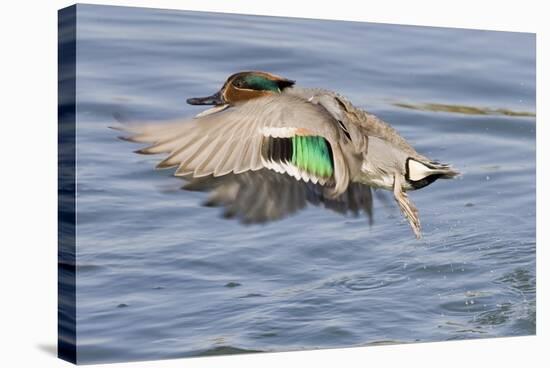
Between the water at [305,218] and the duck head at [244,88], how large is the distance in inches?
1.9

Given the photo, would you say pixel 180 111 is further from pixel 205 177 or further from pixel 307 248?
pixel 307 248

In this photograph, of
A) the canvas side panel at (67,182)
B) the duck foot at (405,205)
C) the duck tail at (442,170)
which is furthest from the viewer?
the duck tail at (442,170)

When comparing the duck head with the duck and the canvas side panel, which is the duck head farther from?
the canvas side panel

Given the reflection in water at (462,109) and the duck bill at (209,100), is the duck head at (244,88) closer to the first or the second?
the duck bill at (209,100)

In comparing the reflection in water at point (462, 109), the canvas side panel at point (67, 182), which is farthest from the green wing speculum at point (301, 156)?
the canvas side panel at point (67, 182)

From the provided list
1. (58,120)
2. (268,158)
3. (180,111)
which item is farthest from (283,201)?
(58,120)

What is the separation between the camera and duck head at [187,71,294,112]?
742 cm

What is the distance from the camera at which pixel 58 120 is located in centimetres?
718

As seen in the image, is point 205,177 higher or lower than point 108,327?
higher

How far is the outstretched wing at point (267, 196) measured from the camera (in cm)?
738

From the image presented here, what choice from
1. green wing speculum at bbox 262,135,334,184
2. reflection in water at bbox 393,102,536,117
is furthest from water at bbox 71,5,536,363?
green wing speculum at bbox 262,135,334,184

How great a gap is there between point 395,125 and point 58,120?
6.21ft

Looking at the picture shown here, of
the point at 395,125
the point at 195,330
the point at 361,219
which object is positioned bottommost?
the point at 195,330

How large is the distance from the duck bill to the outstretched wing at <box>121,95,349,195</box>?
0.06 m
